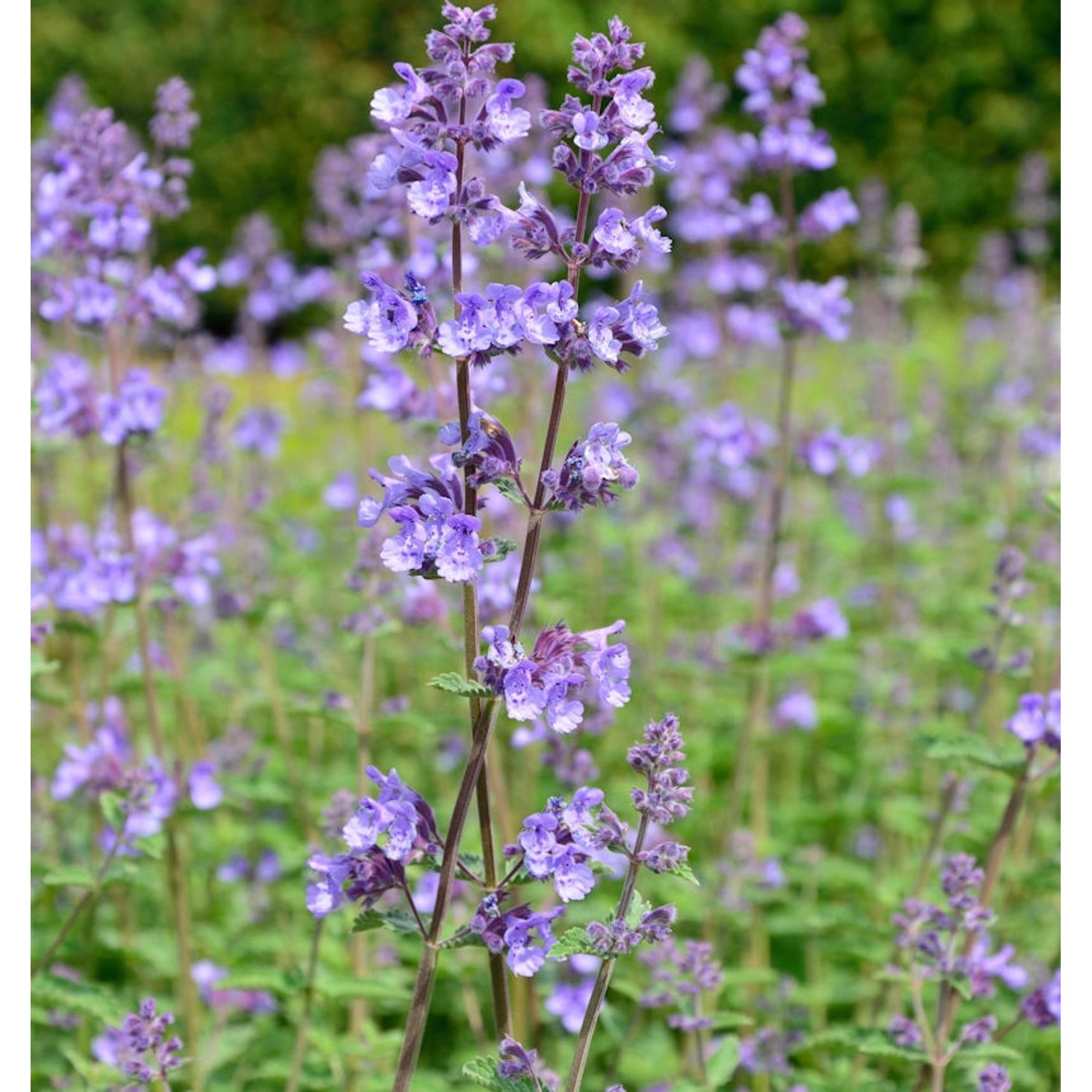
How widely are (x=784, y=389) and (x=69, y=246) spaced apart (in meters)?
2.24

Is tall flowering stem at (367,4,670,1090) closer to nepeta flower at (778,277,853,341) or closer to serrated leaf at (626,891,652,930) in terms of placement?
serrated leaf at (626,891,652,930)

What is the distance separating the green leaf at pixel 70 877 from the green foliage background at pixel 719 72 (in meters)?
16.3

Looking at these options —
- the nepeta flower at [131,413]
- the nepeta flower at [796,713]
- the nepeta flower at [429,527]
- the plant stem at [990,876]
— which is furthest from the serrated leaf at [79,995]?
the nepeta flower at [796,713]

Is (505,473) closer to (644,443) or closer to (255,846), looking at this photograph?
(255,846)

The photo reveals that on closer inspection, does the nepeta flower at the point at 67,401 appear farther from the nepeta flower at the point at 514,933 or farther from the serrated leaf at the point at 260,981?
the nepeta flower at the point at 514,933

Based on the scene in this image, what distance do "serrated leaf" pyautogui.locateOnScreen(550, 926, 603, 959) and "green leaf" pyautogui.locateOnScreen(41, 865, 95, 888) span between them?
1420 millimetres

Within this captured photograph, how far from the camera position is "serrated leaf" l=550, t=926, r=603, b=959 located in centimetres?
226

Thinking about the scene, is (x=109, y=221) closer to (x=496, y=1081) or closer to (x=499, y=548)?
(x=499, y=548)

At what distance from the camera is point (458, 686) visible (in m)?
2.15

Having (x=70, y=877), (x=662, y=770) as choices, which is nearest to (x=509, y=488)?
(x=662, y=770)

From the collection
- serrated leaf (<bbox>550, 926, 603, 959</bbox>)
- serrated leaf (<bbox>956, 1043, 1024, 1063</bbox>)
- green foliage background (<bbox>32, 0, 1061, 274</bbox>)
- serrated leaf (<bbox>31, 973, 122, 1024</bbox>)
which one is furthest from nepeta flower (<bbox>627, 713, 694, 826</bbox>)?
green foliage background (<bbox>32, 0, 1061, 274</bbox>)

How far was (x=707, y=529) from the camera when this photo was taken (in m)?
6.70

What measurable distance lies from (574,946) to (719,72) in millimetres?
17814

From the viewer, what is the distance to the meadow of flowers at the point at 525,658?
2.28 m
